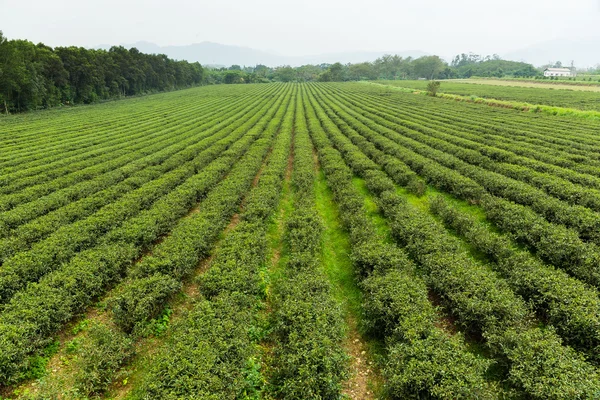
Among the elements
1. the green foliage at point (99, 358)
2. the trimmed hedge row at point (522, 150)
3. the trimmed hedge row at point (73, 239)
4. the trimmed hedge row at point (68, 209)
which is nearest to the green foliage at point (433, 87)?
the trimmed hedge row at point (522, 150)

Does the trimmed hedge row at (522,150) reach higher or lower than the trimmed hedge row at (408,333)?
higher

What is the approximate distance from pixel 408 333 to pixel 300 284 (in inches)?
138

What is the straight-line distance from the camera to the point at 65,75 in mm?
63531

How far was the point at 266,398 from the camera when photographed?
23.2 feet

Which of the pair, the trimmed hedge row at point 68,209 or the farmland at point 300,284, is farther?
the trimmed hedge row at point 68,209

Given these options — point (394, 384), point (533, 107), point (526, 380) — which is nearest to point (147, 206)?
point (394, 384)

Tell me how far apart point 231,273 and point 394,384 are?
5.71 metres

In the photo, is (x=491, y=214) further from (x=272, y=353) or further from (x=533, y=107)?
(x=533, y=107)

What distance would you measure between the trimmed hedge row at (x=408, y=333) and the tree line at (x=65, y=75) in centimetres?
6767

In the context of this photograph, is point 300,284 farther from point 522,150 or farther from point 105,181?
point 522,150

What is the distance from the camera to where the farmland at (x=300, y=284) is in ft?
22.8

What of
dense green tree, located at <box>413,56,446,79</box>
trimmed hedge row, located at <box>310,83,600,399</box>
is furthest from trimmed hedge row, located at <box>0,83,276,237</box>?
dense green tree, located at <box>413,56,446,79</box>

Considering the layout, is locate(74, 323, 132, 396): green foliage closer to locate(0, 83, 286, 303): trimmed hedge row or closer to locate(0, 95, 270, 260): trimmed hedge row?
locate(0, 83, 286, 303): trimmed hedge row

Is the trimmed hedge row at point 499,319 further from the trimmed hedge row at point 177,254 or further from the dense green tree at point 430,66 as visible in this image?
the dense green tree at point 430,66
